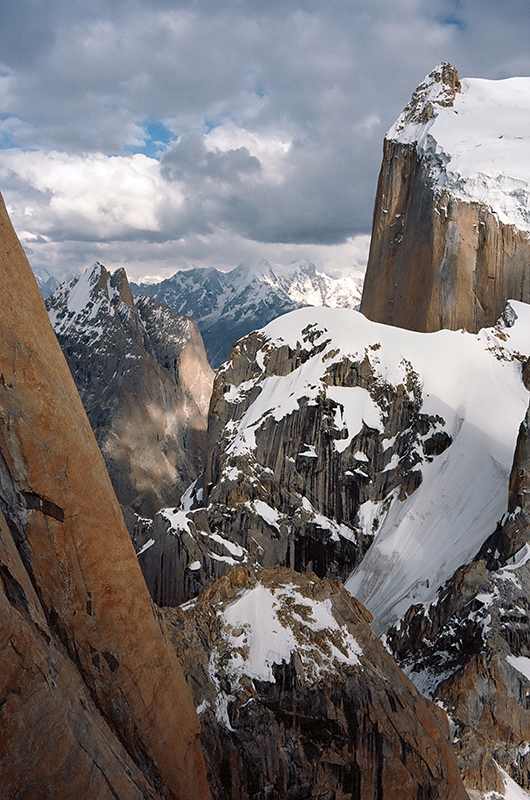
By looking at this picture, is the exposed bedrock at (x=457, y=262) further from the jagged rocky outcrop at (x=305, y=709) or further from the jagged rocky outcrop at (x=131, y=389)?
the jagged rocky outcrop at (x=131, y=389)

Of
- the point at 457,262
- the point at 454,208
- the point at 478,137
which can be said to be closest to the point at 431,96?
the point at 478,137

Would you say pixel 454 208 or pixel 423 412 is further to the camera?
pixel 454 208

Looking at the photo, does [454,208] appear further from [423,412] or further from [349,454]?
[349,454]

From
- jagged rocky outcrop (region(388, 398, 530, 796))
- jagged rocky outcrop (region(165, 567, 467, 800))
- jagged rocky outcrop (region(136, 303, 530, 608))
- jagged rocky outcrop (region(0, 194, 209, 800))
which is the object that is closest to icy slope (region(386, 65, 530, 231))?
jagged rocky outcrop (region(136, 303, 530, 608))

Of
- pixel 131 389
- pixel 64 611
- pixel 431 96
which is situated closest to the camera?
pixel 64 611

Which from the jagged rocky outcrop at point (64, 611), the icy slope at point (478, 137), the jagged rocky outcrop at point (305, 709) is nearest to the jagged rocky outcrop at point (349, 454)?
the icy slope at point (478, 137)

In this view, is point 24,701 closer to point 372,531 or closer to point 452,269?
point 372,531

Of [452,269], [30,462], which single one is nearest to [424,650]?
[30,462]
